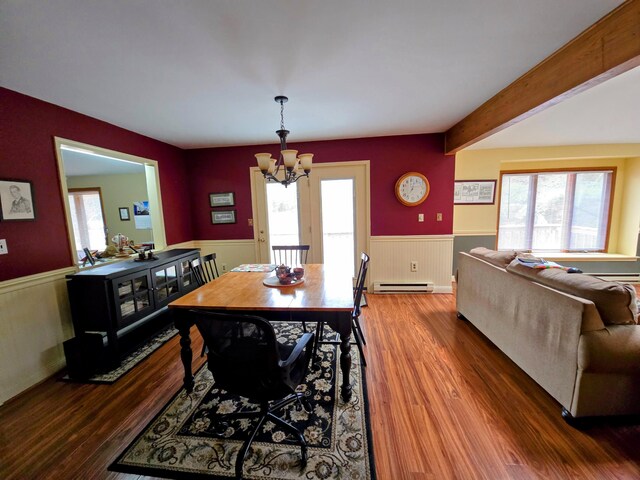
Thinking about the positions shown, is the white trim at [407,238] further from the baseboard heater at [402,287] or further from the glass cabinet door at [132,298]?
the glass cabinet door at [132,298]

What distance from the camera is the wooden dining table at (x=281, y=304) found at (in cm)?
162

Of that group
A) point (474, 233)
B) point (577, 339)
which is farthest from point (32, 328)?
point (474, 233)

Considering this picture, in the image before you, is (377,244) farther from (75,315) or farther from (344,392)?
(75,315)

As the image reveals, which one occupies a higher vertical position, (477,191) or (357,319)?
(477,191)

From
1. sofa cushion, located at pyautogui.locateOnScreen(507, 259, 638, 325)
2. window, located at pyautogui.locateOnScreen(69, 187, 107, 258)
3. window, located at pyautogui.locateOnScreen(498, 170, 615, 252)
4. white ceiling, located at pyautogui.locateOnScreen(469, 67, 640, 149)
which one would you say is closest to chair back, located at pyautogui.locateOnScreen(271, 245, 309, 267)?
sofa cushion, located at pyautogui.locateOnScreen(507, 259, 638, 325)

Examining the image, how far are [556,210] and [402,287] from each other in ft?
10.9

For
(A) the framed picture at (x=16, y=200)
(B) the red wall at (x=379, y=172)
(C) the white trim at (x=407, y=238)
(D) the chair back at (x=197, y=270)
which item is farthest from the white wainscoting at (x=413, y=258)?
(A) the framed picture at (x=16, y=200)

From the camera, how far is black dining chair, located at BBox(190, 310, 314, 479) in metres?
1.18

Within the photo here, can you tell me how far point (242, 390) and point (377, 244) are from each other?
2.98 meters

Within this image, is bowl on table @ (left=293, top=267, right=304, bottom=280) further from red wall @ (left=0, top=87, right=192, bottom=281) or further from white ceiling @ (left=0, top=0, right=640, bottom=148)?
red wall @ (left=0, top=87, right=192, bottom=281)

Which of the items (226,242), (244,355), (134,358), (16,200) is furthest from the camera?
(226,242)

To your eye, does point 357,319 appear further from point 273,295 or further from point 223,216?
point 223,216

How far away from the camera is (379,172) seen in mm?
3791

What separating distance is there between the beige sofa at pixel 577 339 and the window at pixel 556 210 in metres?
3.20
